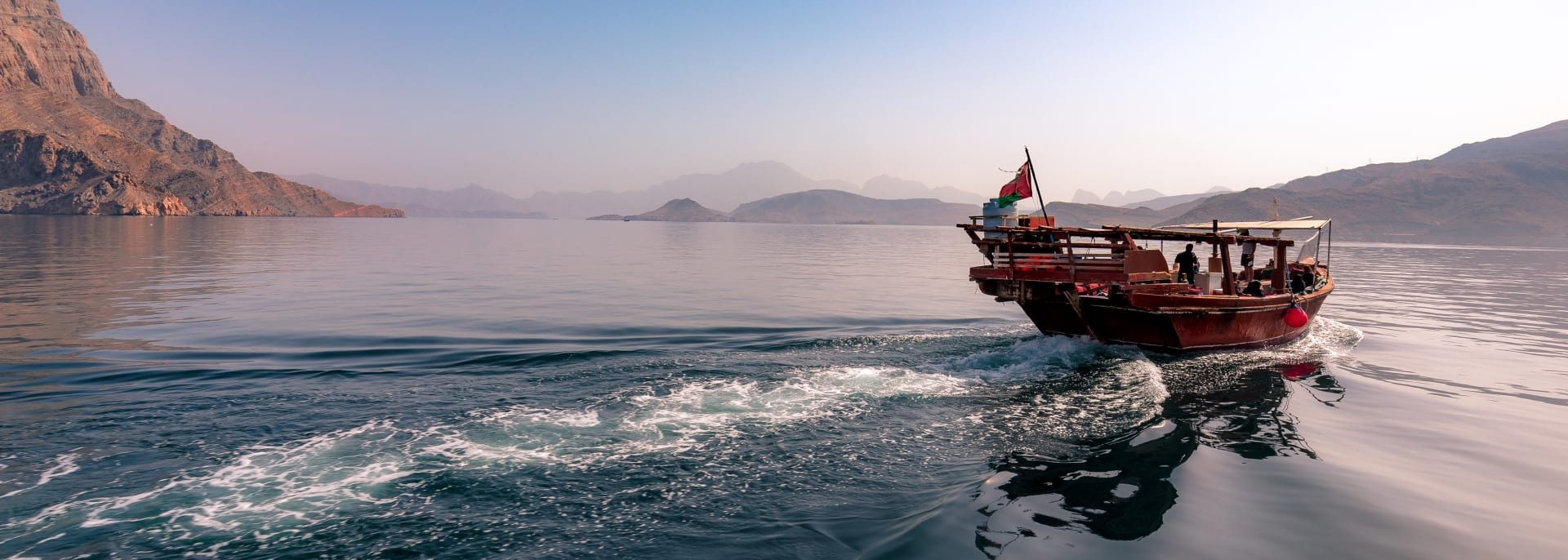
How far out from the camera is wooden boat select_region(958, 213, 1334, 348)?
18.2 m

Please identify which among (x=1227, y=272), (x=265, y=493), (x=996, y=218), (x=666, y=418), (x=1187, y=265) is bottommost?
(x=265, y=493)

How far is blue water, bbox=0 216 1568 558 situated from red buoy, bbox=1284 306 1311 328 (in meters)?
0.90

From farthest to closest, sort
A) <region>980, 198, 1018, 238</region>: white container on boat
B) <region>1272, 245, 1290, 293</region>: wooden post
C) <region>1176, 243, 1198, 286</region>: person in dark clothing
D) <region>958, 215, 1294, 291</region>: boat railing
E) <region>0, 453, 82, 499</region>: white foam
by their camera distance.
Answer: <region>1272, 245, 1290, 293</region>: wooden post < <region>1176, 243, 1198, 286</region>: person in dark clothing < <region>980, 198, 1018, 238</region>: white container on boat < <region>958, 215, 1294, 291</region>: boat railing < <region>0, 453, 82, 499</region>: white foam

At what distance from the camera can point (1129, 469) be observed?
10133 mm

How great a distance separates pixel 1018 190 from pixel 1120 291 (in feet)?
13.7

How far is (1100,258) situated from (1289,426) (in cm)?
680

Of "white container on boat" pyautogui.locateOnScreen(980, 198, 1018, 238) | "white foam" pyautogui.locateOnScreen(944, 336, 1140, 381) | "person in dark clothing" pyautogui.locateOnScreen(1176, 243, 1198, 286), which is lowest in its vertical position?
"white foam" pyautogui.locateOnScreen(944, 336, 1140, 381)

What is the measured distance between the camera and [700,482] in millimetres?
9094

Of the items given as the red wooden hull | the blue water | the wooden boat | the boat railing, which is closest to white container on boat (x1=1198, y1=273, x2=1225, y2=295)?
the wooden boat

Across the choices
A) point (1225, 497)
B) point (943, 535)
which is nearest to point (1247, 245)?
point (1225, 497)

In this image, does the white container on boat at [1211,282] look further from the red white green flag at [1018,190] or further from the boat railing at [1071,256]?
the red white green flag at [1018,190]

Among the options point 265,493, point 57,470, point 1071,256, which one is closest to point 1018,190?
point 1071,256

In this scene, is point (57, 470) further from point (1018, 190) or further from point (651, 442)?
point (1018, 190)

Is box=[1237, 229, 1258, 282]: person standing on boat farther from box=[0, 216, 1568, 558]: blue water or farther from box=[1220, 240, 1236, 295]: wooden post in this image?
box=[1220, 240, 1236, 295]: wooden post
